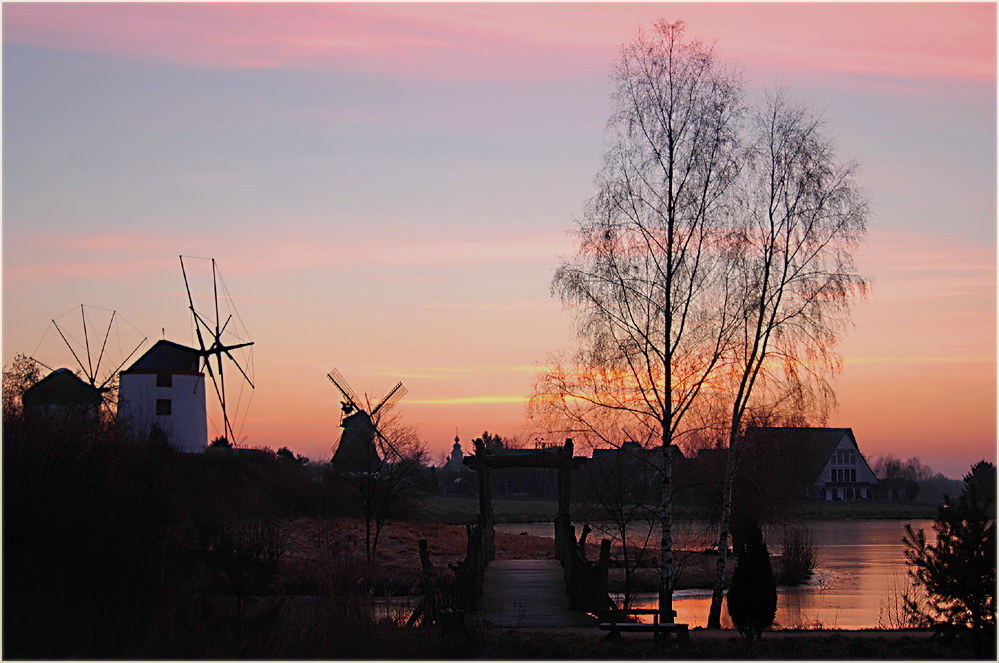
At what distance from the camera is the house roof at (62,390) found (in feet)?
168

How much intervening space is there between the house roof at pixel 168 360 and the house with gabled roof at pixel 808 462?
3525 cm

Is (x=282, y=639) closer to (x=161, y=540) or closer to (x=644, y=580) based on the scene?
(x=161, y=540)

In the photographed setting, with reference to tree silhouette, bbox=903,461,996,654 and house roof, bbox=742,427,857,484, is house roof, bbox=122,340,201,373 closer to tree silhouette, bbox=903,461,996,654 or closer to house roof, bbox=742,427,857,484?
house roof, bbox=742,427,857,484

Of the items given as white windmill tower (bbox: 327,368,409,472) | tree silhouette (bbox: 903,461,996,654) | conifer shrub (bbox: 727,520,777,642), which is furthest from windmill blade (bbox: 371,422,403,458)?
tree silhouette (bbox: 903,461,996,654)

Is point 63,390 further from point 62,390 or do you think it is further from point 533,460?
point 533,460

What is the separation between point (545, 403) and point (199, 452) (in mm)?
38093

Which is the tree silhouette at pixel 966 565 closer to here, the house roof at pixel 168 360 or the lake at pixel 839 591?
the lake at pixel 839 591

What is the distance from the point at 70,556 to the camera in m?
16.3

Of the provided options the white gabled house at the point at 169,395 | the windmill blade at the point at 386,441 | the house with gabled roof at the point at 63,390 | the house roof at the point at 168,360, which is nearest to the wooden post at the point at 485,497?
the windmill blade at the point at 386,441

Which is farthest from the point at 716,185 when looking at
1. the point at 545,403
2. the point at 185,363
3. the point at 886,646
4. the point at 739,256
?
the point at 185,363

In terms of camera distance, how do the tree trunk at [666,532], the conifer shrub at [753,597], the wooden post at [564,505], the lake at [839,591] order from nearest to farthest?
the conifer shrub at [753,597] < the tree trunk at [666,532] < the wooden post at [564,505] < the lake at [839,591]

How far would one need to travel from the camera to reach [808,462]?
42.0 m

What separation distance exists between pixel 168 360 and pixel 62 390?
6.00 m

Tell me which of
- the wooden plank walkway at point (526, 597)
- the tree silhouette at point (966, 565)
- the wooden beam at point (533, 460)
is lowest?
the wooden plank walkway at point (526, 597)
